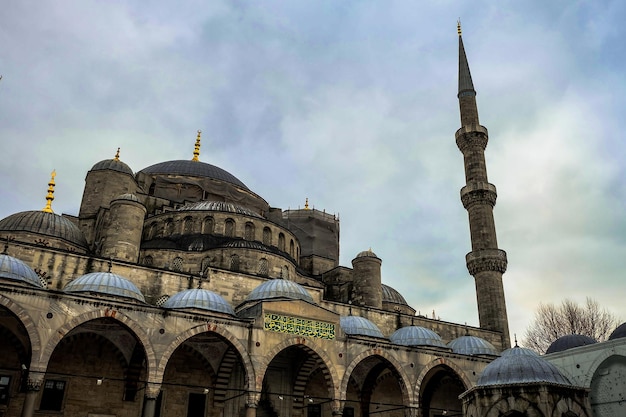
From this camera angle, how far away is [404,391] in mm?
14617

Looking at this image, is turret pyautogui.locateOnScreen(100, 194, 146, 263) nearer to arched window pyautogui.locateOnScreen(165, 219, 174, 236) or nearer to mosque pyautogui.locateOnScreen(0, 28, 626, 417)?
mosque pyautogui.locateOnScreen(0, 28, 626, 417)

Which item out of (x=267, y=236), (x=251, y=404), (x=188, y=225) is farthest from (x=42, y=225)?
(x=251, y=404)

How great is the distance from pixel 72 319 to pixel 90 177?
10.3 m

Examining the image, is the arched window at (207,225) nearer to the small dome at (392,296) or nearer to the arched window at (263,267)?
the arched window at (263,267)

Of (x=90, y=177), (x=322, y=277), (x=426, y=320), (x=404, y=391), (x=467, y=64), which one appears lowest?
(x=404, y=391)

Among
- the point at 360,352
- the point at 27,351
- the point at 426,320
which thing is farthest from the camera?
the point at 426,320

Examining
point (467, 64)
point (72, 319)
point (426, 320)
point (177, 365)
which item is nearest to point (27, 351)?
point (72, 319)

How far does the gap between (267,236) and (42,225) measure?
722cm

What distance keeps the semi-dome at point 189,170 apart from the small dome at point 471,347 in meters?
12.6

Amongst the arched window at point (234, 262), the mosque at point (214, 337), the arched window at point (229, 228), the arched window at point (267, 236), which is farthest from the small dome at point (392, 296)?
the arched window at point (234, 262)

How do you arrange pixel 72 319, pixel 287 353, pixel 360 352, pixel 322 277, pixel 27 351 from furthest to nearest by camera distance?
pixel 322 277 → pixel 287 353 → pixel 360 352 → pixel 27 351 → pixel 72 319

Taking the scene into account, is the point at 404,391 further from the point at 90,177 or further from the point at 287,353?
the point at 90,177

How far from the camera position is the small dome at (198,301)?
510 inches

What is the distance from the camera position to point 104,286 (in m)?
12.3
